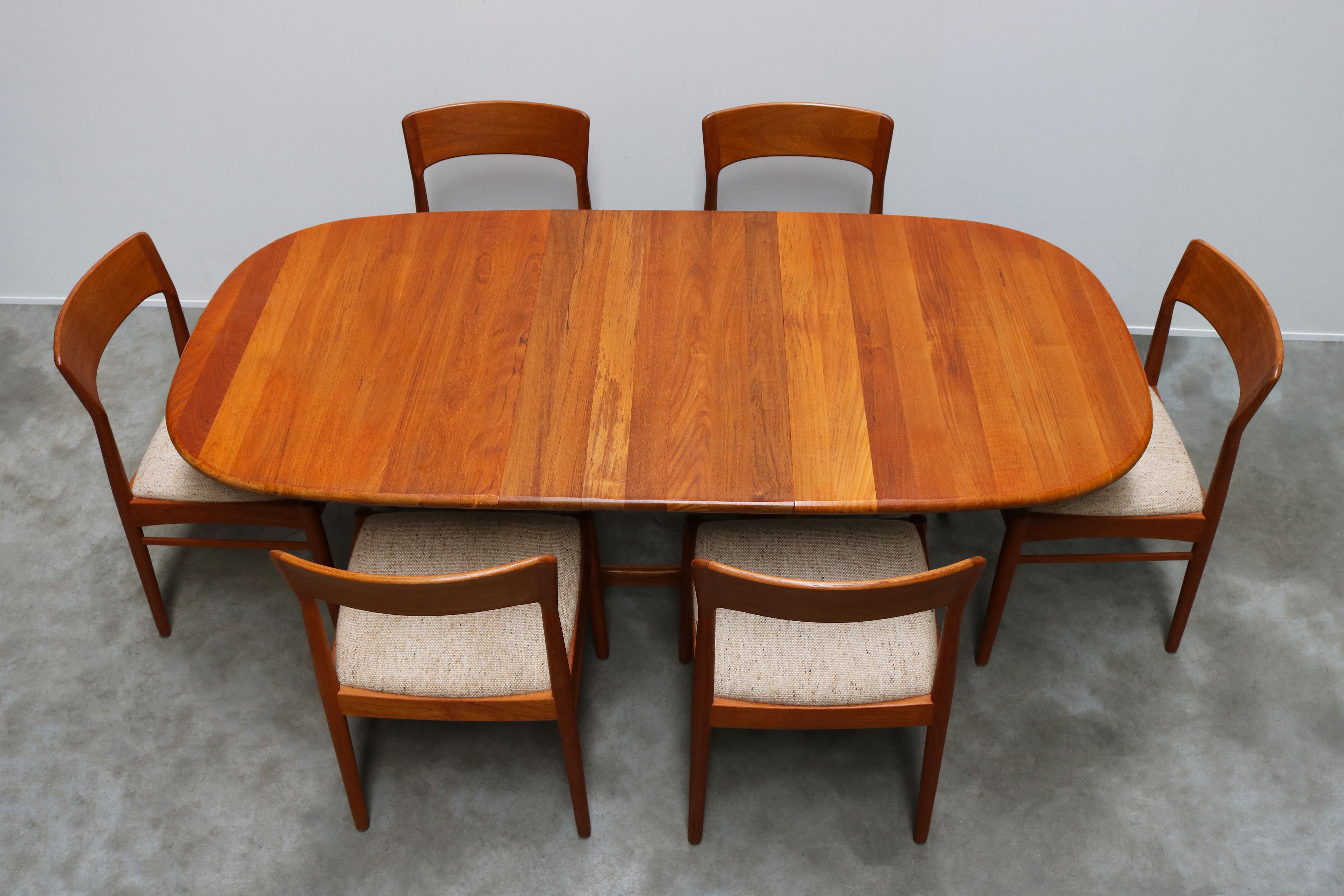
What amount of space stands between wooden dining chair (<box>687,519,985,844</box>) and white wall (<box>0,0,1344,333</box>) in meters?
1.33

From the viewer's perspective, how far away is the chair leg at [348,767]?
1.89 metres

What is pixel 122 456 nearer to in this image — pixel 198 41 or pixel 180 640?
pixel 180 640

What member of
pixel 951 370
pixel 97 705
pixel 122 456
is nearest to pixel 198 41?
pixel 122 456

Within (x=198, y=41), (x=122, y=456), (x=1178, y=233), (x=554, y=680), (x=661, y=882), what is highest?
(x=198, y=41)

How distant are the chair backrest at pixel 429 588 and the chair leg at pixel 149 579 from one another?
2.79 feet

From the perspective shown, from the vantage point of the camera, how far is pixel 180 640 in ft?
7.91

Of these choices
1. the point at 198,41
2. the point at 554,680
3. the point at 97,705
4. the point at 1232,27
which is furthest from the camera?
the point at 198,41

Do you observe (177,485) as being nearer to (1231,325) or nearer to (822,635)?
(822,635)

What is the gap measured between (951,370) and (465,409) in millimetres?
932

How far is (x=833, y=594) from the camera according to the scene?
4.83ft

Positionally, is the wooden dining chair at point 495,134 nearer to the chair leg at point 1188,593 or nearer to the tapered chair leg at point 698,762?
the tapered chair leg at point 698,762

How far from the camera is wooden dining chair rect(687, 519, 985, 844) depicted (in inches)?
60.1

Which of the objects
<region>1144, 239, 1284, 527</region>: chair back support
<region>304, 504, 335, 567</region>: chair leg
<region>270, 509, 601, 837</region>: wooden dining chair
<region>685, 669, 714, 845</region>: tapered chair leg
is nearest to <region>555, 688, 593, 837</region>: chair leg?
<region>270, 509, 601, 837</region>: wooden dining chair

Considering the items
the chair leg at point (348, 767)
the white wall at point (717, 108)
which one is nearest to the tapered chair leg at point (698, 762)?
the chair leg at point (348, 767)
